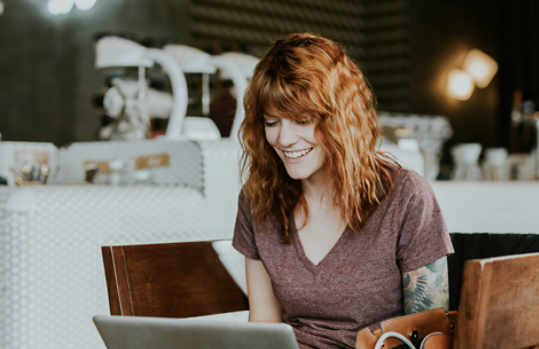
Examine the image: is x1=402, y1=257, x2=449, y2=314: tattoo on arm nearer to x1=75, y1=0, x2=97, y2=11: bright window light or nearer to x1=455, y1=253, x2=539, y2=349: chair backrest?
x1=455, y1=253, x2=539, y2=349: chair backrest

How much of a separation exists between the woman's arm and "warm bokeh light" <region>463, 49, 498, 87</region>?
20.6 ft

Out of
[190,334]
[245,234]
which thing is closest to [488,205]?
[245,234]

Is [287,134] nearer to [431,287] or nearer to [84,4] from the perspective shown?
[431,287]

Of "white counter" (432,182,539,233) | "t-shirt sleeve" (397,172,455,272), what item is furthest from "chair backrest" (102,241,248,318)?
"white counter" (432,182,539,233)

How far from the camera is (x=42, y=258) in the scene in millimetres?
1064

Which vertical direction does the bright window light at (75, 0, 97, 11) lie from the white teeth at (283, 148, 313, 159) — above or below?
above

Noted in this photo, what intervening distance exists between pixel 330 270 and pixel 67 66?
336 cm

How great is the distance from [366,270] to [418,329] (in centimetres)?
18

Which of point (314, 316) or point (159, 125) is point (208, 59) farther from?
point (314, 316)

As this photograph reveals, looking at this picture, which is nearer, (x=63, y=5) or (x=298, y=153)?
(x=298, y=153)

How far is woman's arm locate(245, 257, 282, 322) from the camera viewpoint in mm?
1194

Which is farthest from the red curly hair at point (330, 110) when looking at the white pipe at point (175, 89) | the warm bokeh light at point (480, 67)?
the warm bokeh light at point (480, 67)

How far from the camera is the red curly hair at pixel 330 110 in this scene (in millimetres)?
1041

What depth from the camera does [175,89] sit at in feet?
5.59
